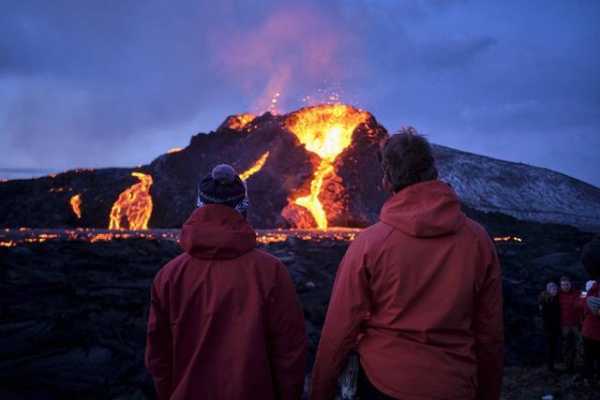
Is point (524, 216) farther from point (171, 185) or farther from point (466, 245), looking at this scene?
point (466, 245)

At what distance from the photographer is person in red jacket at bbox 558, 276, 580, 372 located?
9.03 meters

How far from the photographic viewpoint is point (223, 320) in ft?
9.59

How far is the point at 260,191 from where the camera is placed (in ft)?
123

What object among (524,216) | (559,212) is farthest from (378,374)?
(559,212)

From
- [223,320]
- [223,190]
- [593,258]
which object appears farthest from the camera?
[593,258]

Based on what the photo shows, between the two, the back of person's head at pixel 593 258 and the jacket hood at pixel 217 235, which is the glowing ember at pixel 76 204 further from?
the back of person's head at pixel 593 258

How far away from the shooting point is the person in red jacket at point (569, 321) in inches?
356

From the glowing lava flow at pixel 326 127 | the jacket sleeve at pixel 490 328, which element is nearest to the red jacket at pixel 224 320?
the jacket sleeve at pixel 490 328

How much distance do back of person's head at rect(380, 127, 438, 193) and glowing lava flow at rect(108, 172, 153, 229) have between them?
131ft

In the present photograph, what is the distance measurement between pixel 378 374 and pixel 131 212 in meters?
41.7

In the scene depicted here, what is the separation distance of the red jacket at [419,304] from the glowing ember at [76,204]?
1741 inches

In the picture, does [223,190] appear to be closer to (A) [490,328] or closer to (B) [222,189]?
(B) [222,189]

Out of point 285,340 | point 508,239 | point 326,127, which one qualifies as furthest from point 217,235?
point 326,127

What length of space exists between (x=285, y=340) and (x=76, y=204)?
44484 millimetres
